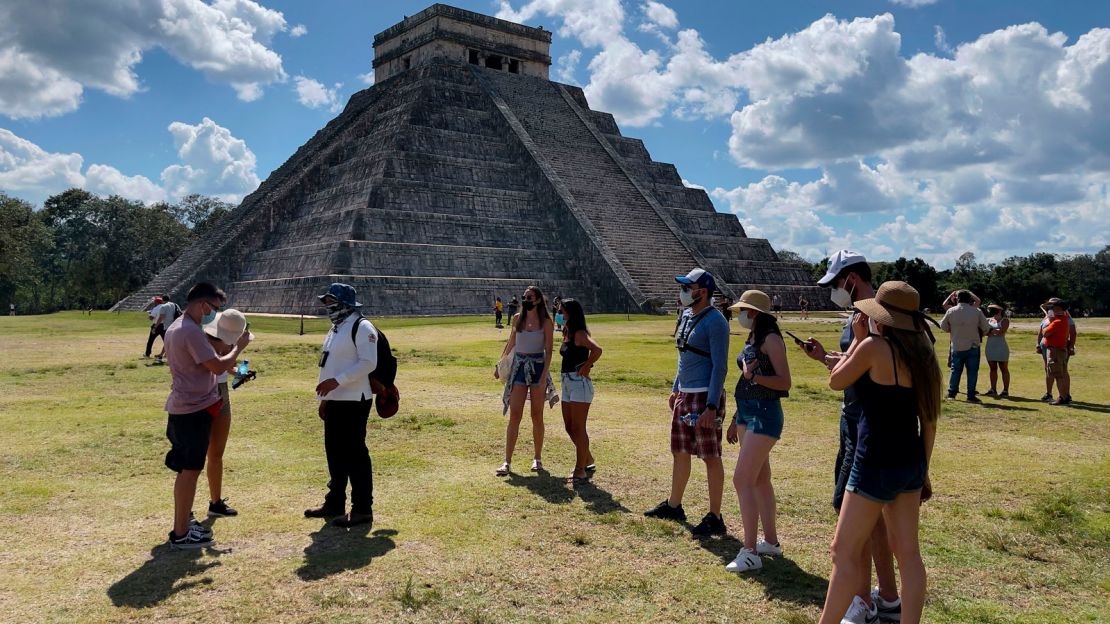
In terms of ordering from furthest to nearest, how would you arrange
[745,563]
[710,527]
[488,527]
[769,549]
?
[488,527] → [710,527] → [769,549] → [745,563]

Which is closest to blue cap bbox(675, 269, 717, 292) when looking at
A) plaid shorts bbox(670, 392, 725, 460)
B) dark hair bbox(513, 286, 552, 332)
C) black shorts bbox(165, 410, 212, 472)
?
plaid shorts bbox(670, 392, 725, 460)

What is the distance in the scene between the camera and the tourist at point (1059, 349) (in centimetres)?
1218

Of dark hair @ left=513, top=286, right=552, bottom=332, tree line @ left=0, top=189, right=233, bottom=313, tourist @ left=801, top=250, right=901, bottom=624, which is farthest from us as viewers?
tree line @ left=0, top=189, right=233, bottom=313

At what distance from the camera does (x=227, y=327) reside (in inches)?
251

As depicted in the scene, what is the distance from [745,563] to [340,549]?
2742 millimetres

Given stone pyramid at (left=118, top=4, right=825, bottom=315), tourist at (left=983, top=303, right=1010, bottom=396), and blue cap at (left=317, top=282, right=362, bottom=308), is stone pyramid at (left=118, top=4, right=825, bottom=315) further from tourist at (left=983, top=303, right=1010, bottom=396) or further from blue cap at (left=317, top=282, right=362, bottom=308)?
blue cap at (left=317, top=282, right=362, bottom=308)

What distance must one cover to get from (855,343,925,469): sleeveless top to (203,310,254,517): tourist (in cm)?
464

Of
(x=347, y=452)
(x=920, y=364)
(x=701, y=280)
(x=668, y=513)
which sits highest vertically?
(x=701, y=280)

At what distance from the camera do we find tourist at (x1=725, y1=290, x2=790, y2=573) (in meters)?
5.19

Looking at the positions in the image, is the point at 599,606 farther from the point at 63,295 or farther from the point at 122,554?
the point at 63,295

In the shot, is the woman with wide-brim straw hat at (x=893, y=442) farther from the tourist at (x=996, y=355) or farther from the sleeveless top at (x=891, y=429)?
A: the tourist at (x=996, y=355)

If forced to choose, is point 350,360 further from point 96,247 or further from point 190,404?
point 96,247

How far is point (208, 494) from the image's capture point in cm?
693

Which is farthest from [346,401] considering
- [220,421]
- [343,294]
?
[220,421]
